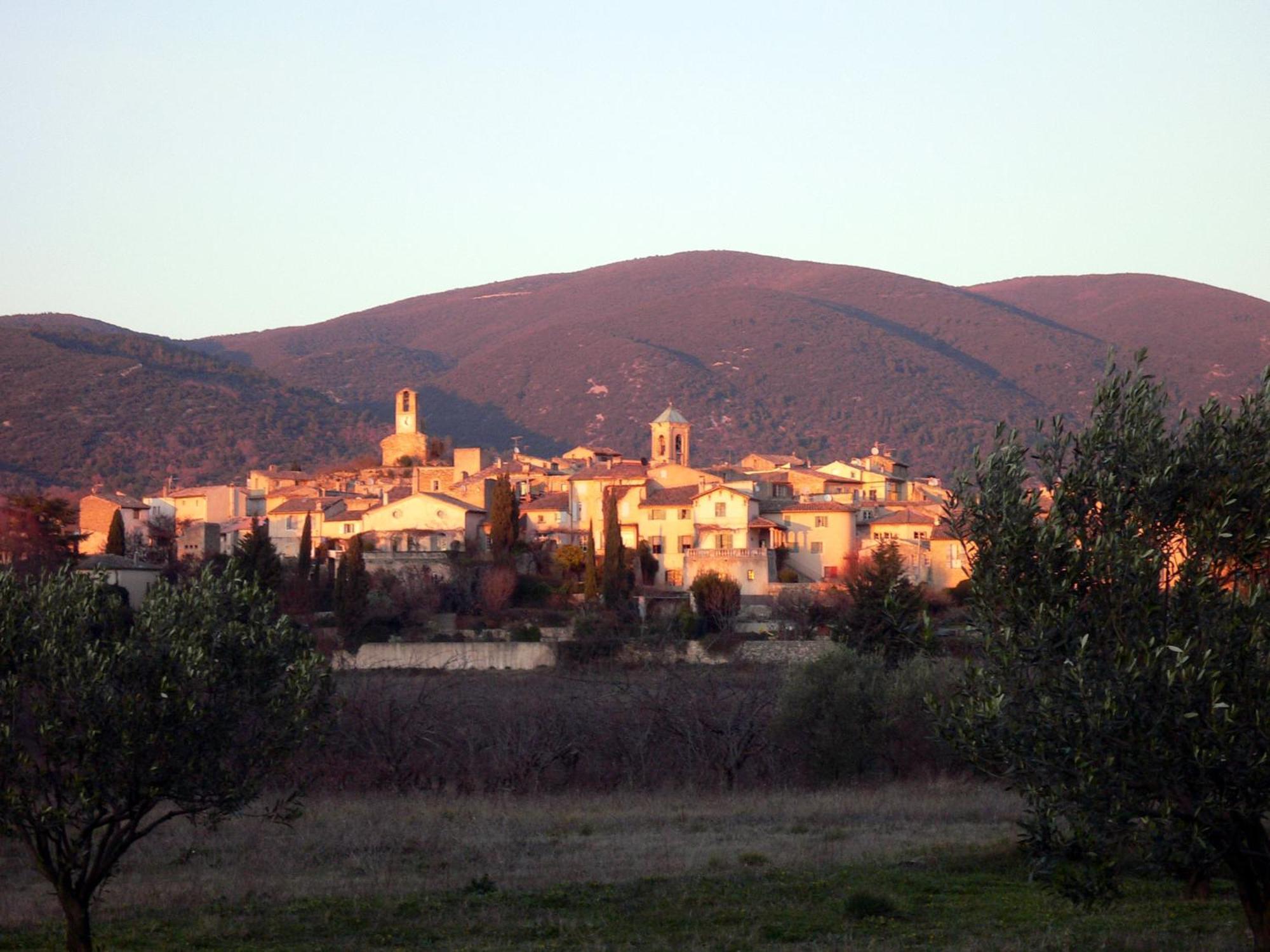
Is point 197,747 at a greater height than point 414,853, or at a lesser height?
greater

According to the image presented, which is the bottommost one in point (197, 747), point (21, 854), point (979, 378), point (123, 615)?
point (21, 854)

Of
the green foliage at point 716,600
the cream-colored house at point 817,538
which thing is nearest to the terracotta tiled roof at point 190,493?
the cream-colored house at point 817,538

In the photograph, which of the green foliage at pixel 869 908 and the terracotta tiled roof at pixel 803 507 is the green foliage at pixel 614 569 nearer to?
the terracotta tiled roof at pixel 803 507

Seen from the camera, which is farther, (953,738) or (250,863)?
(250,863)

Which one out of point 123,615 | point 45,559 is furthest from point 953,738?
point 45,559

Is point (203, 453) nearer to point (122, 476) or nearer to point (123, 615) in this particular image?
point (122, 476)

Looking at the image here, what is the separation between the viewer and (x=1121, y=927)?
15453 mm

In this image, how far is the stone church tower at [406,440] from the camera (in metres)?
106

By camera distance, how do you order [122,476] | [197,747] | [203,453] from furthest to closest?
[203,453] → [122,476] → [197,747]

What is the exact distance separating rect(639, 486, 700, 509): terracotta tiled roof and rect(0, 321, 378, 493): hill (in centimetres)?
5842

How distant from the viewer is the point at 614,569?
197ft

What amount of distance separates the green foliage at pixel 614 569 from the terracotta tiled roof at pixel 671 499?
773 centimetres

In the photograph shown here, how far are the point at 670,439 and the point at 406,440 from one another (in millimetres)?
21962

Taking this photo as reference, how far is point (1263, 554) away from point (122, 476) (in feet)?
410
